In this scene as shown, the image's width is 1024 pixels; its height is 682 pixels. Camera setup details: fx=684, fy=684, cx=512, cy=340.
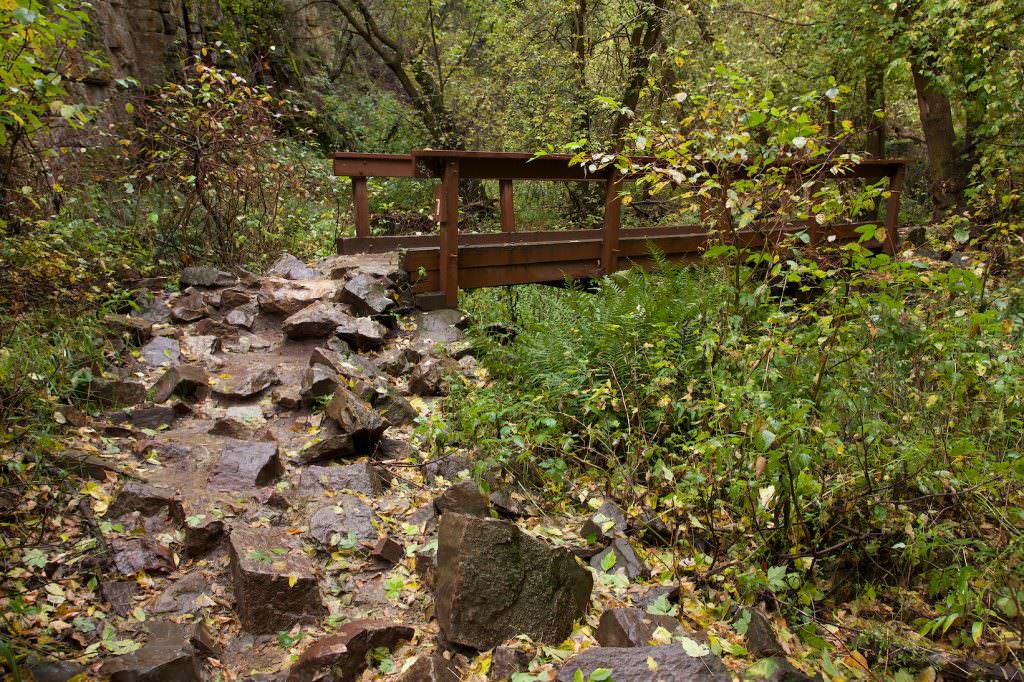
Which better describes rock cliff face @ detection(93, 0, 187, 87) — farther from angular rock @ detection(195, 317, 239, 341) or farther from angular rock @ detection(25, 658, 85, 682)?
angular rock @ detection(25, 658, 85, 682)

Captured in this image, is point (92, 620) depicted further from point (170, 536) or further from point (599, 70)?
point (599, 70)

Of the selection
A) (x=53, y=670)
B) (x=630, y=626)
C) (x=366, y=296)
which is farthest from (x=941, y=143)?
(x=53, y=670)

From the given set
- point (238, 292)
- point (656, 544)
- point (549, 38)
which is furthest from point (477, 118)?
point (656, 544)

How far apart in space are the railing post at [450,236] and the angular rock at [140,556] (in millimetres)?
4552

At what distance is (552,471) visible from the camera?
4.15 meters

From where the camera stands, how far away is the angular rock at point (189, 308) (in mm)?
6590

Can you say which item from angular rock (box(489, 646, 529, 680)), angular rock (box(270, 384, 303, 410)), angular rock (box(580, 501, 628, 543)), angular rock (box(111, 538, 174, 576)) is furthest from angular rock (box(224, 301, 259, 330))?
angular rock (box(489, 646, 529, 680))

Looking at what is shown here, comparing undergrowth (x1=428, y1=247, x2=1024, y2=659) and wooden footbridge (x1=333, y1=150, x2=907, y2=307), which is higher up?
wooden footbridge (x1=333, y1=150, x2=907, y2=307)

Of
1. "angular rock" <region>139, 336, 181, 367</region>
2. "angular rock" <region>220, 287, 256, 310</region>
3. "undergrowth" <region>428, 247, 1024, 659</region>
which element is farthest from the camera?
"angular rock" <region>220, 287, 256, 310</region>

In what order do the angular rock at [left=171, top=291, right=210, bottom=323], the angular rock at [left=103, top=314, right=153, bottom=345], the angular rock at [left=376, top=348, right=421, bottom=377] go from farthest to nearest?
the angular rock at [left=171, top=291, right=210, bottom=323], the angular rock at [left=376, top=348, right=421, bottom=377], the angular rock at [left=103, top=314, right=153, bottom=345]

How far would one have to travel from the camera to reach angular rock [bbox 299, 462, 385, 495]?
4320mm

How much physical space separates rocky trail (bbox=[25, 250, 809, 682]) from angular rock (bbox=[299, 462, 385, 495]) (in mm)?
13

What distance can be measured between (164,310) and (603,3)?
42.8 feet

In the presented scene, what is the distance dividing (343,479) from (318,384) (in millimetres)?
1125
